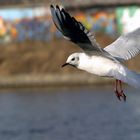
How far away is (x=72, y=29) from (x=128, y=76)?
104 cm

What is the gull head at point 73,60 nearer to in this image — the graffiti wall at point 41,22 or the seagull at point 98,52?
the seagull at point 98,52

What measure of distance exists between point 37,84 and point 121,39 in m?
20.9

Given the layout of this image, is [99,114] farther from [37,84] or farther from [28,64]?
[28,64]

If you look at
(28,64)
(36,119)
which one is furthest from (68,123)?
(28,64)

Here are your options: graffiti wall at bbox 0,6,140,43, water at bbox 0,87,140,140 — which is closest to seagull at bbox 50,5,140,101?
water at bbox 0,87,140,140

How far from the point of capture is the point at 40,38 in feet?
126

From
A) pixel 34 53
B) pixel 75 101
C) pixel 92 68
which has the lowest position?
pixel 92 68

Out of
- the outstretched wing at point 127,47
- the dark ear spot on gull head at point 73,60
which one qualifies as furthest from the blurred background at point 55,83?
the dark ear spot on gull head at point 73,60

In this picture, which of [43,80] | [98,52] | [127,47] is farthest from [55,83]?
[98,52]

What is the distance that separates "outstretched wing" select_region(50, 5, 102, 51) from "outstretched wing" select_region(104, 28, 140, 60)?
2.64ft

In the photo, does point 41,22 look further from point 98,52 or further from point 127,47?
point 98,52

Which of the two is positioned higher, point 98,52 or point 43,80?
point 43,80

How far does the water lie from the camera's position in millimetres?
19062

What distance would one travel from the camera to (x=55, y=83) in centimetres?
3281
